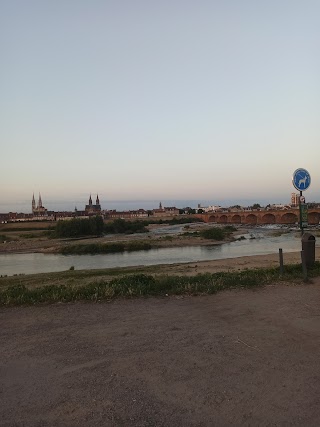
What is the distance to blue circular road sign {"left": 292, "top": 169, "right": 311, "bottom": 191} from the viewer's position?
935 cm

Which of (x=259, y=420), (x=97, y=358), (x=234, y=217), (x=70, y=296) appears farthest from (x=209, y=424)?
(x=234, y=217)

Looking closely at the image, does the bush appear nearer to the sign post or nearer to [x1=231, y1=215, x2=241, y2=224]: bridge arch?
the sign post

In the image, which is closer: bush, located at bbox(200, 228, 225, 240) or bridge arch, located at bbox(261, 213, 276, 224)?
bush, located at bbox(200, 228, 225, 240)

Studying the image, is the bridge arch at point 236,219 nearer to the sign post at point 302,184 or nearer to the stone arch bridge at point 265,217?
the stone arch bridge at point 265,217

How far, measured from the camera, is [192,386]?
3900mm

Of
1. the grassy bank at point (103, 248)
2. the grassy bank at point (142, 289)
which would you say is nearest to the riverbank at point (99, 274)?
the grassy bank at point (142, 289)

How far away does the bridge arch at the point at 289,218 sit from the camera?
104m

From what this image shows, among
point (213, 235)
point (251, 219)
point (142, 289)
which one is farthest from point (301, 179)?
point (251, 219)

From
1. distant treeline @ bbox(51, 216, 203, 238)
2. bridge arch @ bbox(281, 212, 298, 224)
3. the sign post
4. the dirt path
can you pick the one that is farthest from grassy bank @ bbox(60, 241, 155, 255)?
bridge arch @ bbox(281, 212, 298, 224)

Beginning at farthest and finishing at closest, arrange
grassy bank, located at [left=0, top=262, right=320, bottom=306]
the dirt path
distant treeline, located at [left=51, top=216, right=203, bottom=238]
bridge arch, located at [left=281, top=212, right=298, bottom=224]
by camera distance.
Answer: bridge arch, located at [left=281, top=212, right=298, bottom=224]
distant treeline, located at [left=51, top=216, right=203, bottom=238]
grassy bank, located at [left=0, top=262, right=320, bottom=306]
the dirt path

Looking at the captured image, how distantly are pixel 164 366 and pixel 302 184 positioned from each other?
667 cm

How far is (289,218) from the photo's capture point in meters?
105

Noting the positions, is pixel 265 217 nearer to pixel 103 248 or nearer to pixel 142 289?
pixel 103 248

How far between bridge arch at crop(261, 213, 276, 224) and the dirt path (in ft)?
354
